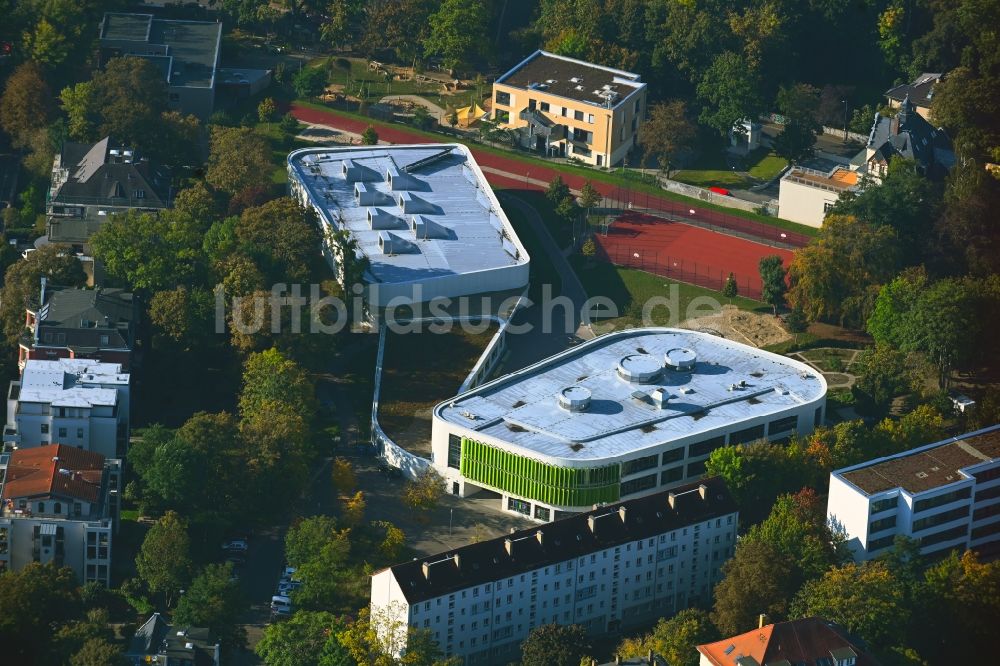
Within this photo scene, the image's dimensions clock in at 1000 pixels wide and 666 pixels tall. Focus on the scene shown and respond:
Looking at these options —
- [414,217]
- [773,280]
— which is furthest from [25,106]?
[773,280]

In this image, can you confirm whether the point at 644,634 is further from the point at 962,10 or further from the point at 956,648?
the point at 962,10

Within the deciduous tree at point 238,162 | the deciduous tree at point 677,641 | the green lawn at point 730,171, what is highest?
the deciduous tree at point 238,162

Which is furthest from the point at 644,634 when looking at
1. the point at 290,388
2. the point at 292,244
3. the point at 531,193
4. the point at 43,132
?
A: the point at 43,132

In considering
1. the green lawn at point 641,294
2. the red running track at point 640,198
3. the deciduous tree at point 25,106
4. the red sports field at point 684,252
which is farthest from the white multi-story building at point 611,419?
the deciduous tree at point 25,106

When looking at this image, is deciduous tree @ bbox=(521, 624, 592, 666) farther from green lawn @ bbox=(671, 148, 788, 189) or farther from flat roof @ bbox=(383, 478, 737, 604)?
green lawn @ bbox=(671, 148, 788, 189)

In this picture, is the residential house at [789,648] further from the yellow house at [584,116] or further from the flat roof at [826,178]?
the yellow house at [584,116]

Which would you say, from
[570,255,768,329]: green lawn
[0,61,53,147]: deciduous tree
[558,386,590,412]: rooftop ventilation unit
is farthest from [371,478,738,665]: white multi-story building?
Answer: [0,61,53,147]: deciduous tree

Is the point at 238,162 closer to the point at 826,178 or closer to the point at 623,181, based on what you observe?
the point at 623,181
